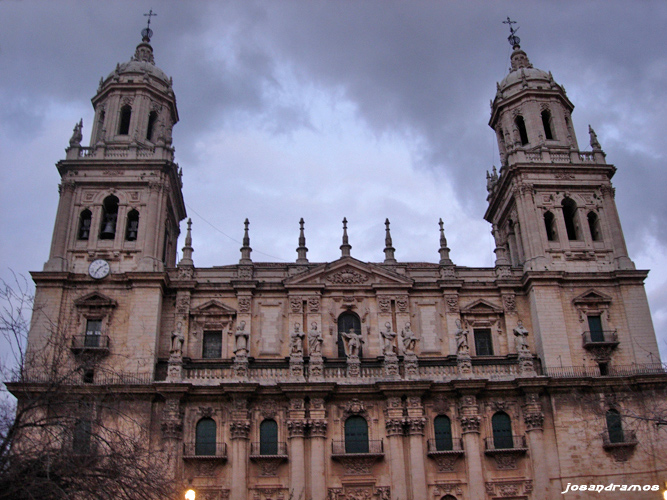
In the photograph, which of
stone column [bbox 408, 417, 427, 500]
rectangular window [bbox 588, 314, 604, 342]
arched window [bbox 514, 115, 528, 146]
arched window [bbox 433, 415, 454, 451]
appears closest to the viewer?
stone column [bbox 408, 417, 427, 500]

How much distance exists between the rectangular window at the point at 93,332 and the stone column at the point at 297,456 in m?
9.65

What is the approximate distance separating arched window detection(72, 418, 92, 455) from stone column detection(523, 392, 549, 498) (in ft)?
68.7

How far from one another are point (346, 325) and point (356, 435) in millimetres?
5702

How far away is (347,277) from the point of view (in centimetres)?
3388

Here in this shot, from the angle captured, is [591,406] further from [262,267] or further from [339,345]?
[262,267]

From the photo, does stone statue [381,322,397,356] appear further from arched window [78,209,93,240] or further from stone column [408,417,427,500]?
arched window [78,209,93,240]

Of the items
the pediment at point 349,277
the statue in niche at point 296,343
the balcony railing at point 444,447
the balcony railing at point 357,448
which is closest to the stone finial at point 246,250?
the pediment at point 349,277

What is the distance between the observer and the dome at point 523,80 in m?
40.0

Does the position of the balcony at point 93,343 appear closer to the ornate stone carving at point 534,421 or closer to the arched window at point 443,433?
the arched window at point 443,433

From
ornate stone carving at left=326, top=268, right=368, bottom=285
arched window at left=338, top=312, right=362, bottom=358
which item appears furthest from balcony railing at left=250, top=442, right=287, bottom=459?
ornate stone carving at left=326, top=268, right=368, bottom=285

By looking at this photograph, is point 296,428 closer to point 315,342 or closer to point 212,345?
point 315,342

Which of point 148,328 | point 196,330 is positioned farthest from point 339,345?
point 148,328

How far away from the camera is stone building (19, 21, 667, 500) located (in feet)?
94.9

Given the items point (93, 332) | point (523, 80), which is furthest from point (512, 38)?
point (93, 332)
